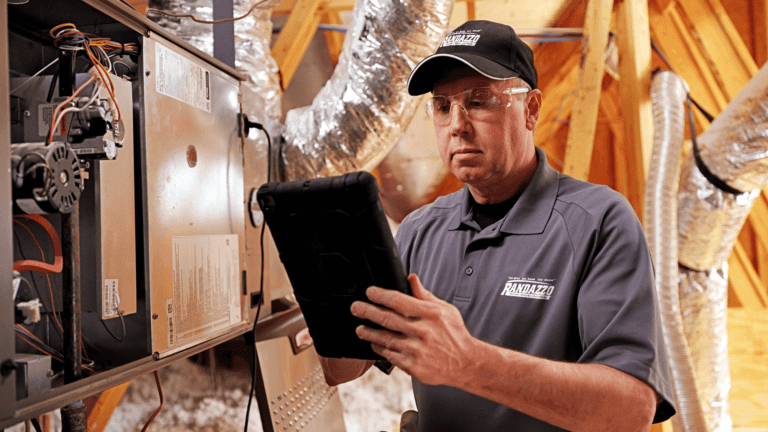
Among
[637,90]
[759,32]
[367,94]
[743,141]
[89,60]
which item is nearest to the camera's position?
[89,60]

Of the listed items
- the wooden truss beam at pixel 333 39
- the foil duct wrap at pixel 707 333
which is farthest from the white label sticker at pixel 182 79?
the wooden truss beam at pixel 333 39

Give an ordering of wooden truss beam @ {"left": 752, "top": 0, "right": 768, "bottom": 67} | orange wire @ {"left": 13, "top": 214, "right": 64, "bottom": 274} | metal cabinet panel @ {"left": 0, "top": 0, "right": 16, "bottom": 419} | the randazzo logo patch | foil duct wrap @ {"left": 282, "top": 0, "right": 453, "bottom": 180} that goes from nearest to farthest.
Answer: metal cabinet panel @ {"left": 0, "top": 0, "right": 16, "bottom": 419} < orange wire @ {"left": 13, "top": 214, "right": 64, "bottom": 274} < the randazzo logo patch < foil duct wrap @ {"left": 282, "top": 0, "right": 453, "bottom": 180} < wooden truss beam @ {"left": 752, "top": 0, "right": 768, "bottom": 67}

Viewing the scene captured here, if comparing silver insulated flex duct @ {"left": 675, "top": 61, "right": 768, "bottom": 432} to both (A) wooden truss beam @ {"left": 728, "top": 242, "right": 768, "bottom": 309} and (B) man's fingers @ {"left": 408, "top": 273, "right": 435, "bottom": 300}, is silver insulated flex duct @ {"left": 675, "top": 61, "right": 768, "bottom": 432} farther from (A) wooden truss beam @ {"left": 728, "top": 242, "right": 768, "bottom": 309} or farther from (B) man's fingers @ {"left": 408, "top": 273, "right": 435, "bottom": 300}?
(A) wooden truss beam @ {"left": 728, "top": 242, "right": 768, "bottom": 309}

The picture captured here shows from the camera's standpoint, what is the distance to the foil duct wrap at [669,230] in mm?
1731

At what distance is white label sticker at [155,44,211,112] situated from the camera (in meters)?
0.94

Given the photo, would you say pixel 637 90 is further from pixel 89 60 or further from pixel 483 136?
pixel 89 60

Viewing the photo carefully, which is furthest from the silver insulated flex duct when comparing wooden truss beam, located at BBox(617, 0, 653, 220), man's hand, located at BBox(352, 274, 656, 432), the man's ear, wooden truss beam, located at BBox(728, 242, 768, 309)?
wooden truss beam, located at BBox(728, 242, 768, 309)

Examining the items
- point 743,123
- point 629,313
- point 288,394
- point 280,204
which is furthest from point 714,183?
point 280,204

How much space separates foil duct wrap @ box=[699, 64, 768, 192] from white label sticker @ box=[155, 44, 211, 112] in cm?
172

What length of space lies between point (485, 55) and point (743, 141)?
1351 millimetres

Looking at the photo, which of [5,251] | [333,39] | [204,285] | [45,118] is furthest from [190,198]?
[333,39]

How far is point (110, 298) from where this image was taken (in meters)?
0.80

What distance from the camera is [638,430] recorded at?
2.28 feet

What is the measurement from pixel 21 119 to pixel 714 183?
81.1 inches
